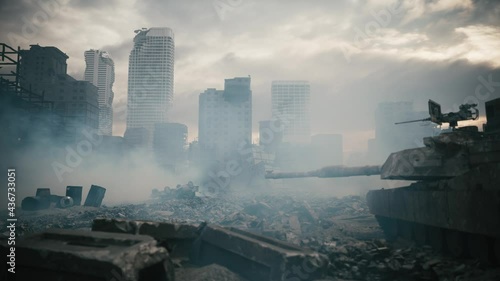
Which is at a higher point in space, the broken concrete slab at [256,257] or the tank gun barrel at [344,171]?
the tank gun barrel at [344,171]

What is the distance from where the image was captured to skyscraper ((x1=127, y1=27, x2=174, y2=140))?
118188mm

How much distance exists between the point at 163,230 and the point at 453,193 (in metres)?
5.23

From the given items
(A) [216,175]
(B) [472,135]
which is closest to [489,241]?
(B) [472,135]

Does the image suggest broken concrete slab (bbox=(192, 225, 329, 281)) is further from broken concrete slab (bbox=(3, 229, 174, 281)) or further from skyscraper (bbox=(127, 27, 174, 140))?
skyscraper (bbox=(127, 27, 174, 140))

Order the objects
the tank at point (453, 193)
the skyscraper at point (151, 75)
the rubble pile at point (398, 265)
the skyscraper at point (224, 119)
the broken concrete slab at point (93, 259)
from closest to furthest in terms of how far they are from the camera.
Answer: the broken concrete slab at point (93, 259)
the rubble pile at point (398, 265)
the tank at point (453, 193)
the skyscraper at point (224, 119)
the skyscraper at point (151, 75)

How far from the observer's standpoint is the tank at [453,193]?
4934 mm

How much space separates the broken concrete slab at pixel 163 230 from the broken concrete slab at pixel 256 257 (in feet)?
0.59

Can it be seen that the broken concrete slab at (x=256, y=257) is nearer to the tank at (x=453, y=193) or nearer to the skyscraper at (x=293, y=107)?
the tank at (x=453, y=193)

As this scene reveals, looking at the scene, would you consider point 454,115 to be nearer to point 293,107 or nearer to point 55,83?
point 55,83

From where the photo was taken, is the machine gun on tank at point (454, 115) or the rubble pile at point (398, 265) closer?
the rubble pile at point (398, 265)

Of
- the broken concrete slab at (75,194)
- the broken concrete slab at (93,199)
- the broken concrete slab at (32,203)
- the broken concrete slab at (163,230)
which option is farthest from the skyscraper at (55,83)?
the broken concrete slab at (163,230)

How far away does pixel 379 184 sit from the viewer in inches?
1299

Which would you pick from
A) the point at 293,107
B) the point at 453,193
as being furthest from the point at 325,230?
the point at 293,107

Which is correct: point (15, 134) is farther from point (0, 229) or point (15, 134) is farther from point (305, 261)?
point (305, 261)
